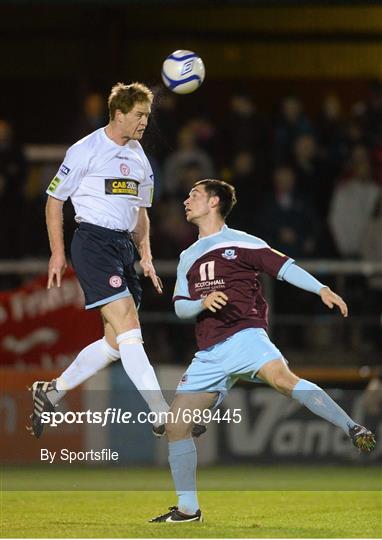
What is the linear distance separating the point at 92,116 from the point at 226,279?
20.8ft

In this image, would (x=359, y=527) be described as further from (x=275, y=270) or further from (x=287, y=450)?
(x=287, y=450)

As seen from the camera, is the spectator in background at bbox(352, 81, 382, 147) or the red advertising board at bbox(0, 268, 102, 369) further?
the spectator in background at bbox(352, 81, 382, 147)

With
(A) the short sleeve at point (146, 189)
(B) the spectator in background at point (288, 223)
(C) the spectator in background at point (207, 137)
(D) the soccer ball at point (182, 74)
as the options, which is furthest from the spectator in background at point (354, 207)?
(A) the short sleeve at point (146, 189)

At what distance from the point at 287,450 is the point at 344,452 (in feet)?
1.82

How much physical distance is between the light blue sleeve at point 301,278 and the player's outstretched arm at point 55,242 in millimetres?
1306

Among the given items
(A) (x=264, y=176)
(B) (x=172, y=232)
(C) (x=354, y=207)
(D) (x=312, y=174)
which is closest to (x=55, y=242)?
(B) (x=172, y=232)

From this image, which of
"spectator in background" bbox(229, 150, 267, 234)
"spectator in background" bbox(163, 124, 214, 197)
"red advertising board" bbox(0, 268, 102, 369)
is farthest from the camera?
"spectator in background" bbox(163, 124, 214, 197)

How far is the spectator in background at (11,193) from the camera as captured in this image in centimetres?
1370

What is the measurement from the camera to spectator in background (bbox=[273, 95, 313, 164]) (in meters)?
14.7

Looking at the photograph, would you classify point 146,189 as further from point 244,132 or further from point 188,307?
point 244,132

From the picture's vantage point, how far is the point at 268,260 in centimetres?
791

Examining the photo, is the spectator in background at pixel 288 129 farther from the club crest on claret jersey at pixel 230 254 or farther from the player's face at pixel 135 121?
the club crest on claret jersey at pixel 230 254

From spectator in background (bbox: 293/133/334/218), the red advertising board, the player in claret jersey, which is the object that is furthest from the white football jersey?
spectator in background (bbox: 293/133/334/218)

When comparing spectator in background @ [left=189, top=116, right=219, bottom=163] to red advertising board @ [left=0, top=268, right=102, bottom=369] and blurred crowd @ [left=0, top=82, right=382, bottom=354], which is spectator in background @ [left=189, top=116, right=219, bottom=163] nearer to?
blurred crowd @ [left=0, top=82, right=382, bottom=354]
